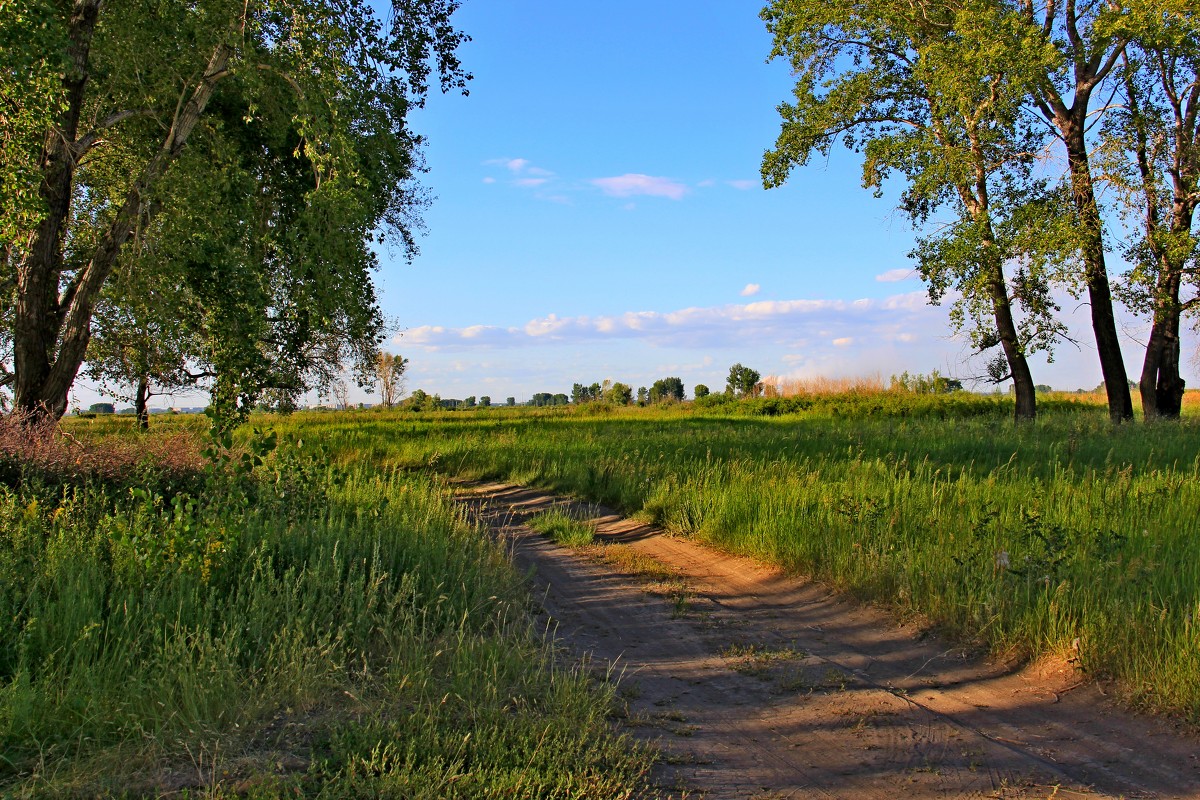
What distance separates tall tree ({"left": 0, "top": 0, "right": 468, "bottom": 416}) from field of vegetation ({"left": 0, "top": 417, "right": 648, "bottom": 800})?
301 cm

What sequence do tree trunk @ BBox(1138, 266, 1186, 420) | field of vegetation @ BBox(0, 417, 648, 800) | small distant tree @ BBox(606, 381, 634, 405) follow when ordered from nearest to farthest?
1. field of vegetation @ BBox(0, 417, 648, 800)
2. tree trunk @ BBox(1138, 266, 1186, 420)
3. small distant tree @ BBox(606, 381, 634, 405)

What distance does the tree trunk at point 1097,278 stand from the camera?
1867cm

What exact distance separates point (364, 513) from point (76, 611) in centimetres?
325

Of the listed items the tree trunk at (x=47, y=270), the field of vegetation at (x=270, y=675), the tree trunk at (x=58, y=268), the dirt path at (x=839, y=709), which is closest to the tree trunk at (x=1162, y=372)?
the dirt path at (x=839, y=709)

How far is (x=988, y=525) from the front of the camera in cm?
673

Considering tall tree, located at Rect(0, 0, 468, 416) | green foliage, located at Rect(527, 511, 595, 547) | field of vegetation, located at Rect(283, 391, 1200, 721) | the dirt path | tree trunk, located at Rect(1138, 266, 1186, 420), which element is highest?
tall tree, located at Rect(0, 0, 468, 416)

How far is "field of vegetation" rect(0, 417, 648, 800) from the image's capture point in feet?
10.5

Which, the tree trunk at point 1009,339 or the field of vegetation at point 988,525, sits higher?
the tree trunk at point 1009,339

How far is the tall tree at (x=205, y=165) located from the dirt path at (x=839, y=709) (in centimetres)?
530

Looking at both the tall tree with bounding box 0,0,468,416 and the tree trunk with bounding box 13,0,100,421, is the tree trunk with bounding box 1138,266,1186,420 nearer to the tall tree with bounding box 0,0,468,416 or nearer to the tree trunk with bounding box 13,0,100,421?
the tall tree with bounding box 0,0,468,416

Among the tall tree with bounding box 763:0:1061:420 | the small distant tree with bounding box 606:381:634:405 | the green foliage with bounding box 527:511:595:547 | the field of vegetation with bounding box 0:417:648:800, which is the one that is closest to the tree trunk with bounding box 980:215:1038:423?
the tall tree with bounding box 763:0:1061:420

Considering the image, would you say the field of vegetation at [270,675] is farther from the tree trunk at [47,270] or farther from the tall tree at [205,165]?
the tree trunk at [47,270]

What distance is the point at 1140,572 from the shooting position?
5.23m

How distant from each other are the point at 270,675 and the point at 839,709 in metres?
3.17
